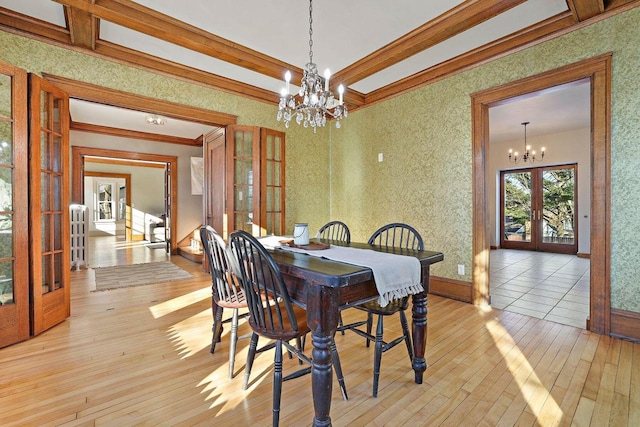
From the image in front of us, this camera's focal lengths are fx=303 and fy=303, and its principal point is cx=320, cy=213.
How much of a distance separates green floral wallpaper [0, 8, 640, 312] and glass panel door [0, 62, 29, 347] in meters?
0.54

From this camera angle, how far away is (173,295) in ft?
12.2

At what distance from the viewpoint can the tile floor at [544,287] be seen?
3.12 metres

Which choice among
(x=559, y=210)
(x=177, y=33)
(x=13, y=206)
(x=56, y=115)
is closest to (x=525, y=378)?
(x=177, y=33)

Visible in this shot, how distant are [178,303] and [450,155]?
3568 mm

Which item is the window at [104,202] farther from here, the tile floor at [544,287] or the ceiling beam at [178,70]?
the tile floor at [544,287]

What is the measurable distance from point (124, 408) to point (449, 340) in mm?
2266

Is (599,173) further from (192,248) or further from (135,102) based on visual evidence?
(192,248)

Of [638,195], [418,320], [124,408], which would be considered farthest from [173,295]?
[638,195]

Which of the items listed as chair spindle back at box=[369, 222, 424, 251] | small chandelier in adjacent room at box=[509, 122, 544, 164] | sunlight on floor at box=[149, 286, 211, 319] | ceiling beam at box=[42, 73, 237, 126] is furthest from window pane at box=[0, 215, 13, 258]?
small chandelier in adjacent room at box=[509, 122, 544, 164]

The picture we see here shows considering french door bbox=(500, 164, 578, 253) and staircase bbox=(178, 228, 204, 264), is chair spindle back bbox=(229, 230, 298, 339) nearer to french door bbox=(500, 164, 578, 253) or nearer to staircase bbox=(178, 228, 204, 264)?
staircase bbox=(178, 228, 204, 264)

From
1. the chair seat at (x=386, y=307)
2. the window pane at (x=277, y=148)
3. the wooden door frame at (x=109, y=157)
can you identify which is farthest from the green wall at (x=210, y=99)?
the chair seat at (x=386, y=307)

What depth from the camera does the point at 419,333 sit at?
Result: 1838 mm

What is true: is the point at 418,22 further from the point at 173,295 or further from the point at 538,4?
the point at 173,295

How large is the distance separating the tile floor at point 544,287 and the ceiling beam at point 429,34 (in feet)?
9.22
